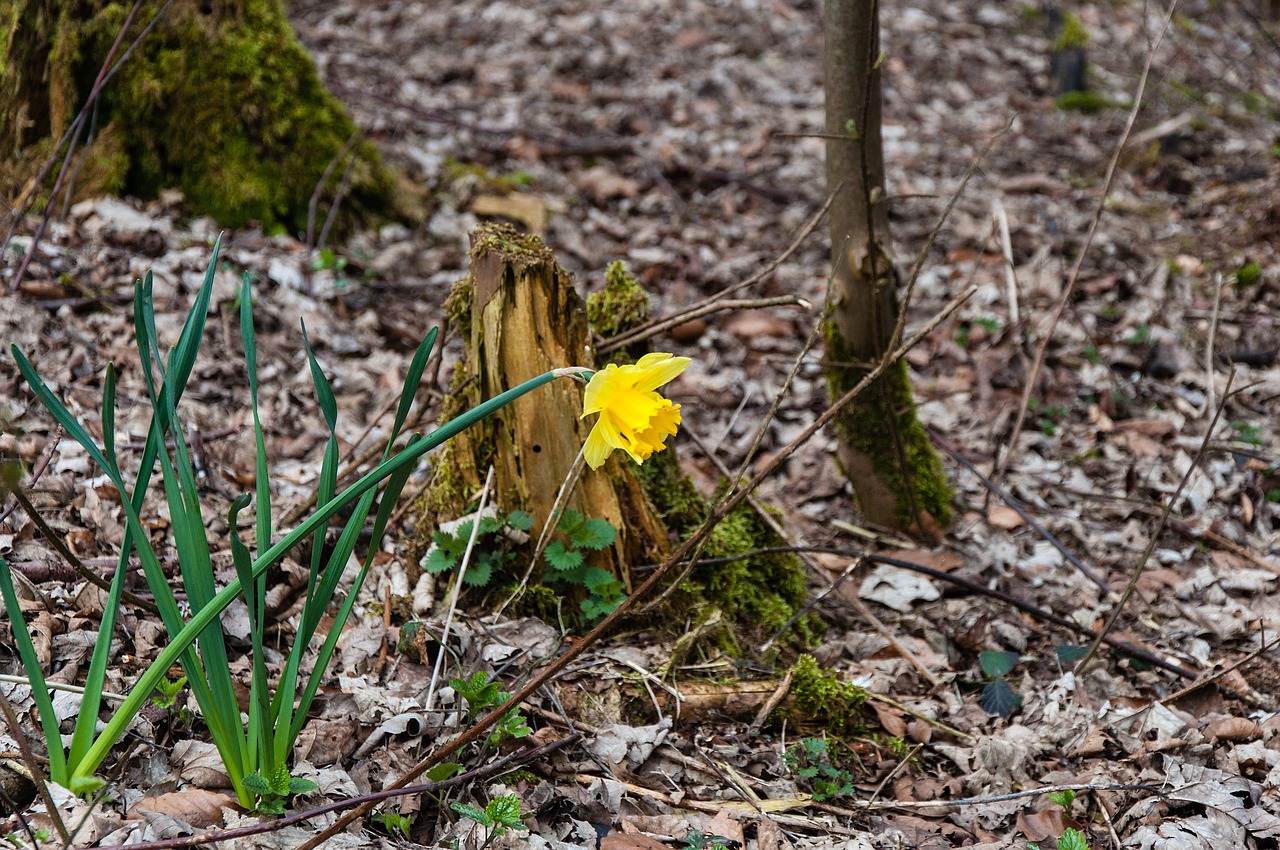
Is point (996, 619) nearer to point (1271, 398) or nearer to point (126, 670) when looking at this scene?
point (1271, 398)

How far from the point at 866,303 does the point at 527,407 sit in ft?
4.16

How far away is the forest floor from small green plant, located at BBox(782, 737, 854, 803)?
2 cm

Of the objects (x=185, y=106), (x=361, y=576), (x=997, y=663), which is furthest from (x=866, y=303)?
(x=185, y=106)

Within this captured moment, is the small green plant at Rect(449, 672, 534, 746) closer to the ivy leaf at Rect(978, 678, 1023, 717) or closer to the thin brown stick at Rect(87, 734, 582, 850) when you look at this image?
the thin brown stick at Rect(87, 734, 582, 850)

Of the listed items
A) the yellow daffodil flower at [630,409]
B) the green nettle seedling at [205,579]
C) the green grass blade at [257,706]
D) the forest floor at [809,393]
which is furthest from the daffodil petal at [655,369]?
the forest floor at [809,393]

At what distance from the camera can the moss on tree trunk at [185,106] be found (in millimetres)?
3971

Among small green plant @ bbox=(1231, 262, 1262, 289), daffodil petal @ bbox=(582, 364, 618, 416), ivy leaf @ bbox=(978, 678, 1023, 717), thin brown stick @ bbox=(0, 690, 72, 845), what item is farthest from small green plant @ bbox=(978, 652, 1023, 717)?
small green plant @ bbox=(1231, 262, 1262, 289)

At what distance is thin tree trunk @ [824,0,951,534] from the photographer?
2701 mm

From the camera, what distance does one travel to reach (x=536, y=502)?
2361mm

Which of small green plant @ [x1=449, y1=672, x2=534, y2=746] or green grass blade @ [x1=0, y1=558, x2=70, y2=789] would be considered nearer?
green grass blade @ [x1=0, y1=558, x2=70, y2=789]

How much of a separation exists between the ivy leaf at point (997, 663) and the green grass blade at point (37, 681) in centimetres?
210

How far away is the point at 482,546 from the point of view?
235cm

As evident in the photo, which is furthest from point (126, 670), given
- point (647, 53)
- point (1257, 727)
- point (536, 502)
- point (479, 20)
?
point (479, 20)

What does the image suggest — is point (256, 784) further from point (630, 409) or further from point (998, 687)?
point (998, 687)
